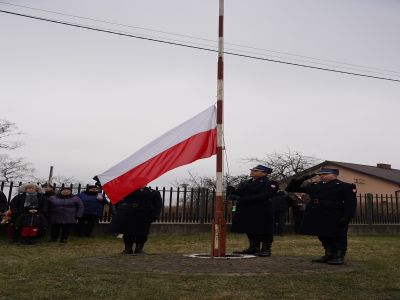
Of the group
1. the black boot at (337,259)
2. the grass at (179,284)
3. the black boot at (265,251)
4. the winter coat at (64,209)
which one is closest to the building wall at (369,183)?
the winter coat at (64,209)

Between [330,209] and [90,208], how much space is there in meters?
7.98

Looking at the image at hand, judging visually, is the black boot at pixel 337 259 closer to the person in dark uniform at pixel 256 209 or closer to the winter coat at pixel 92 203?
the person in dark uniform at pixel 256 209

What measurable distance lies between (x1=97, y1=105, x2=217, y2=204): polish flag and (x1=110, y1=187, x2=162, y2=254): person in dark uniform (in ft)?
3.13

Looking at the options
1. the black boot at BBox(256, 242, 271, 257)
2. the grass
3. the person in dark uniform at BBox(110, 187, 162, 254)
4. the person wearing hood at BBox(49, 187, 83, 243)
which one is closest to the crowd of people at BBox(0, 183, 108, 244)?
the person wearing hood at BBox(49, 187, 83, 243)

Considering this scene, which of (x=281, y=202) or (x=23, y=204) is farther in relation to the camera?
(x=281, y=202)

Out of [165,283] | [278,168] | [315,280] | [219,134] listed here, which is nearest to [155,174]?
[219,134]

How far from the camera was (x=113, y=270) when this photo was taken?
5.72 metres

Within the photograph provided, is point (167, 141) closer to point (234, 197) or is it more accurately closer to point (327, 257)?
point (234, 197)

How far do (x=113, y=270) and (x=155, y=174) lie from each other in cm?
203

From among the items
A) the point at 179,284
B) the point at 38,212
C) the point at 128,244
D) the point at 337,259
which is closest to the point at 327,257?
the point at 337,259

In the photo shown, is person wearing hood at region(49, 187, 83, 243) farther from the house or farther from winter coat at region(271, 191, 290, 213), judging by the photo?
the house

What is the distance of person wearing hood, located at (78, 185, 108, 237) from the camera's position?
13047mm

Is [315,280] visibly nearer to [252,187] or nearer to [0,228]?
[252,187]

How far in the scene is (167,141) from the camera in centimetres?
767
